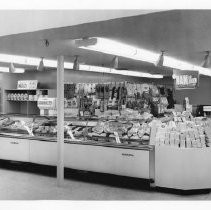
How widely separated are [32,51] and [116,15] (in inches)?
151

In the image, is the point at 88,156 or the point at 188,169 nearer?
the point at 188,169

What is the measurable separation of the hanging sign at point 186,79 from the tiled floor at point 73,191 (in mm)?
4063

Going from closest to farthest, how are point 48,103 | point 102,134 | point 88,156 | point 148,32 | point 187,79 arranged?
point 148,32 → point 88,156 → point 102,134 → point 48,103 → point 187,79

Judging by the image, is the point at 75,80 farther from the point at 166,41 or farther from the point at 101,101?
the point at 166,41

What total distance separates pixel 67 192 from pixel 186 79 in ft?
17.1

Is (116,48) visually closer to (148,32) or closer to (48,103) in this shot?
(148,32)

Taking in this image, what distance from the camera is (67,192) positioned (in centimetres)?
621

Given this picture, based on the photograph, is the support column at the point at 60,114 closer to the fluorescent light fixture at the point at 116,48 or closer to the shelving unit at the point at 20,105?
the fluorescent light fixture at the point at 116,48

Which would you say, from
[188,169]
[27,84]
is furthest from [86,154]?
[27,84]

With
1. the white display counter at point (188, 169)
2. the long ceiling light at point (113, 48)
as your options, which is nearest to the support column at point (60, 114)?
the long ceiling light at point (113, 48)

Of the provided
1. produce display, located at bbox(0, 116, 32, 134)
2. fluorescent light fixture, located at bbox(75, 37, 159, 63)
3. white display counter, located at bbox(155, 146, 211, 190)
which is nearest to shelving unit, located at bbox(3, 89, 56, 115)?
produce display, located at bbox(0, 116, 32, 134)

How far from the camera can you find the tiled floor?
587 centimetres

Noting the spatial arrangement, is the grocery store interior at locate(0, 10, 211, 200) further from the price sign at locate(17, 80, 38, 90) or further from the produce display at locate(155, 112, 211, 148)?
the price sign at locate(17, 80, 38, 90)

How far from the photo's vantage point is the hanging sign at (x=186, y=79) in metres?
9.48
